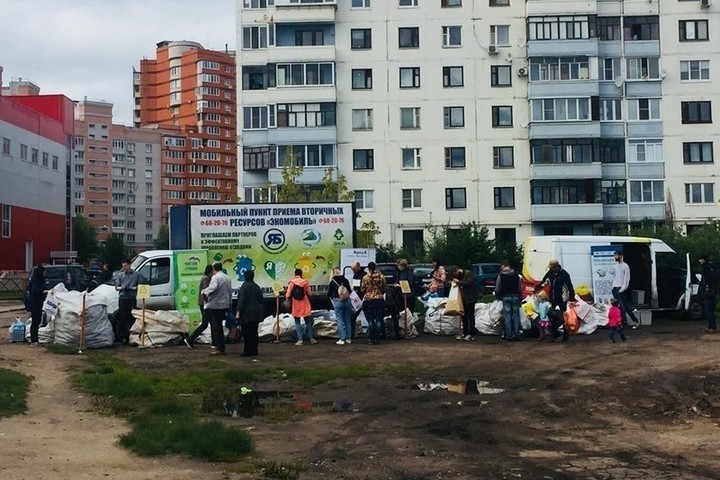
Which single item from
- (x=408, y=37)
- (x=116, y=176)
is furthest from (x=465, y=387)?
(x=116, y=176)

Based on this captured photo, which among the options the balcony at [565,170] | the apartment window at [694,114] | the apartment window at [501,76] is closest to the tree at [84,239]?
the apartment window at [501,76]

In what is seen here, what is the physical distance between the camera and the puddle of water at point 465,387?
12641mm

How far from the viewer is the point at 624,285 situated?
21.7 m

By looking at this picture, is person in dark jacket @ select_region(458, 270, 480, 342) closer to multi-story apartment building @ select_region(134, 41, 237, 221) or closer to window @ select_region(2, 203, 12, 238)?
window @ select_region(2, 203, 12, 238)

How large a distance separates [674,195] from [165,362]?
46.9 meters

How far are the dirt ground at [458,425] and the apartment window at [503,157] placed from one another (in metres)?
40.7

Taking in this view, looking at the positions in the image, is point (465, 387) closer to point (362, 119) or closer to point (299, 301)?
point (299, 301)

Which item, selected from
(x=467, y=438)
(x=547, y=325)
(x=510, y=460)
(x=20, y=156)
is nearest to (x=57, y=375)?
(x=467, y=438)

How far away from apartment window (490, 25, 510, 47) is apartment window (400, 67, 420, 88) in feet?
17.7

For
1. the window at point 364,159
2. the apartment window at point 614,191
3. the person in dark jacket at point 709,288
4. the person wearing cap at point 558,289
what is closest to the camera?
the person wearing cap at point 558,289

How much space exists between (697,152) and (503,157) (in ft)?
41.5

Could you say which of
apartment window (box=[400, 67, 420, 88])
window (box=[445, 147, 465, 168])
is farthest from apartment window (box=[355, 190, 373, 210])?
apartment window (box=[400, 67, 420, 88])

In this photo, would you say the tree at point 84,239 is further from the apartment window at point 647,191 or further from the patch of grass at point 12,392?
the patch of grass at point 12,392

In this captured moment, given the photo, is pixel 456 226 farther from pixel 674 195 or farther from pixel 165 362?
pixel 165 362
